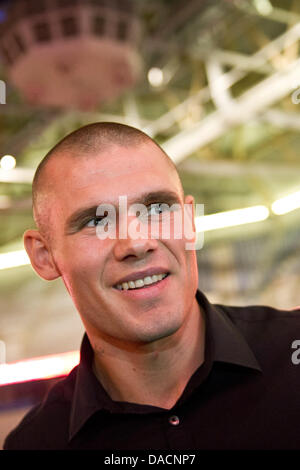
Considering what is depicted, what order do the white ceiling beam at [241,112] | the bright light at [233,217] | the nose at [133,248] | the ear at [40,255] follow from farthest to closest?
the white ceiling beam at [241,112], the bright light at [233,217], the ear at [40,255], the nose at [133,248]

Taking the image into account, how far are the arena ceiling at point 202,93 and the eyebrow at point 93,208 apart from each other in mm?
2229

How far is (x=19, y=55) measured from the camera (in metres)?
3.44

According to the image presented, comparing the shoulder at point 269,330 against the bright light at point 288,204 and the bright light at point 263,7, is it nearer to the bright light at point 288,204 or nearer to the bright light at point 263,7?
the bright light at point 288,204

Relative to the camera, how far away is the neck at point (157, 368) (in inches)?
54.1

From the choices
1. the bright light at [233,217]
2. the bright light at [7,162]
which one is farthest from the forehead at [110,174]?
the bright light at [7,162]

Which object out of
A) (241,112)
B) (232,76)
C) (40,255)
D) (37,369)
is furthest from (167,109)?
(40,255)

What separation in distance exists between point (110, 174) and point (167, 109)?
19.9 ft

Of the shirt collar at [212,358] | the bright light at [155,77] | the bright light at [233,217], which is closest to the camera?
the shirt collar at [212,358]

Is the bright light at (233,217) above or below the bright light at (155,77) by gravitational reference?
below

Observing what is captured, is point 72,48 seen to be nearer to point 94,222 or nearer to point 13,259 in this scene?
point 13,259

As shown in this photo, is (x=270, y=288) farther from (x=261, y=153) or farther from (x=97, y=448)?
(x=97, y=448)

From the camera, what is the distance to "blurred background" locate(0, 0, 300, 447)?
3365 millimetres

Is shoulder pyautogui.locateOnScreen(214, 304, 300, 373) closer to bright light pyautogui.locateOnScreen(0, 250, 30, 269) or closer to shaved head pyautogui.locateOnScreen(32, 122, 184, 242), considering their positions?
shaved head pyautogui.locateOnScreen(32, 122, 184, 242)

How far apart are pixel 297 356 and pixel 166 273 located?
16.3 inches
